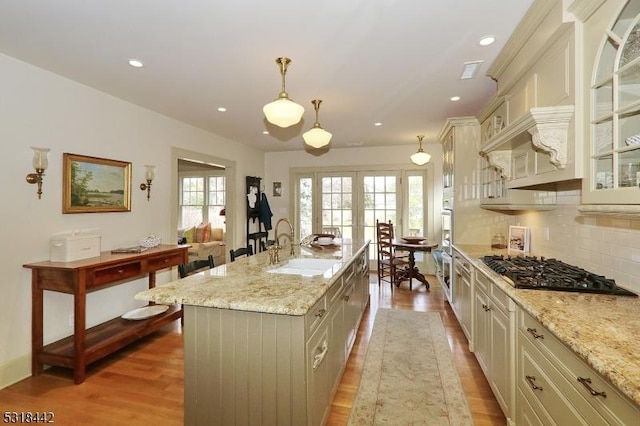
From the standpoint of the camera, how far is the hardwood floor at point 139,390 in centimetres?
204

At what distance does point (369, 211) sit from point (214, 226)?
359cm

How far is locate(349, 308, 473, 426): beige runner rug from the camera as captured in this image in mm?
2016

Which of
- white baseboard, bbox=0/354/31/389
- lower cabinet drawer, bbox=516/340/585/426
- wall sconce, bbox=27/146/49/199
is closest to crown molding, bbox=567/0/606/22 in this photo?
lower cabinet drawer, bbox=516/340/585/426

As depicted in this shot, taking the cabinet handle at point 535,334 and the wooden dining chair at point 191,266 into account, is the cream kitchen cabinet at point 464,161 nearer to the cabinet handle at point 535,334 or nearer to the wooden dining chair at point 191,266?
the cabinet handle at point 535,334

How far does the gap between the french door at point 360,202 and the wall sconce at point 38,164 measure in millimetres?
4244

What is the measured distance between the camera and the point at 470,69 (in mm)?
2631

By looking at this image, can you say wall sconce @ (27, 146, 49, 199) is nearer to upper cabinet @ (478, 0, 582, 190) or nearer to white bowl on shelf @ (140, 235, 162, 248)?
white bowl on shelf @ (140, 235, 162, 248)

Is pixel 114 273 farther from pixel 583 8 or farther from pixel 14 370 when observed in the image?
pixel 583 8

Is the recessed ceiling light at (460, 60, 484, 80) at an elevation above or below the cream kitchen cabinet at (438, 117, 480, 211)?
above

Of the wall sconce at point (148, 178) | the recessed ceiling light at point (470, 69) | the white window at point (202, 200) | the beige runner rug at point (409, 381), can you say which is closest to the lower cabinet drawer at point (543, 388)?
the beige runner rug at point (409, 381)

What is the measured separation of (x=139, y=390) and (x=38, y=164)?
201 cm

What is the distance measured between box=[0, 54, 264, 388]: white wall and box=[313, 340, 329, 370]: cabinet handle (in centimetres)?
255

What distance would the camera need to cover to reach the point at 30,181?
8.30 feet

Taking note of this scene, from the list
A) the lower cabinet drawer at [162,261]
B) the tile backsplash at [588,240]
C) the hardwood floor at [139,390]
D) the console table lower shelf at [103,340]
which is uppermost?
the tile backsplash at [588,240]
